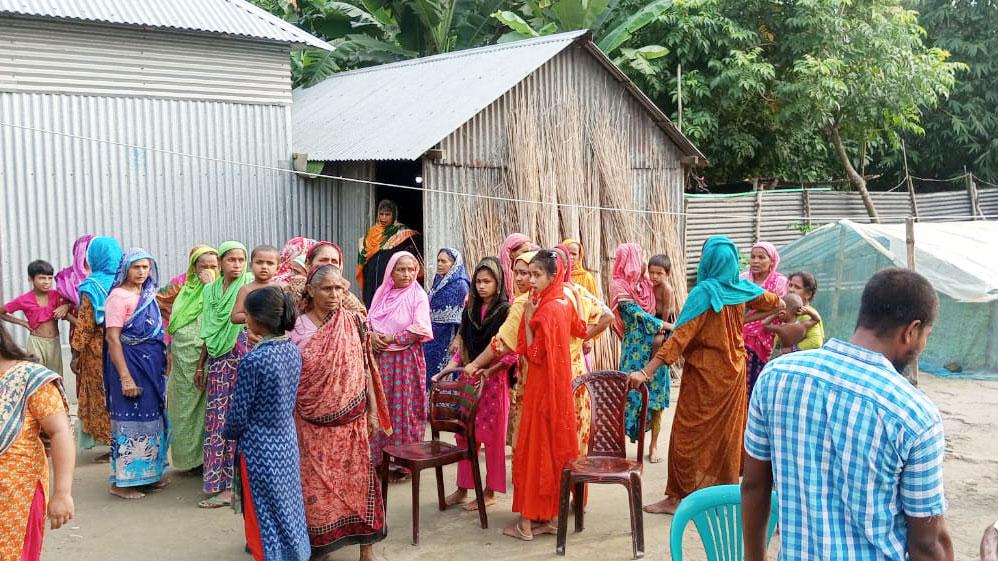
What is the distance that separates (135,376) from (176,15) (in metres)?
4.49

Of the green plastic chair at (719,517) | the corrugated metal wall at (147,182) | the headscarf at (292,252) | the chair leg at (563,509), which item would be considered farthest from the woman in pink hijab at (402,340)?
the corrugated metal wall at (147,182)

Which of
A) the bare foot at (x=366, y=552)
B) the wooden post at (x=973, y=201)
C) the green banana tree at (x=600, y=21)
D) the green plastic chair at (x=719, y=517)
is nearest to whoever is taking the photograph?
the green plastic chair at (x=719, y=517)

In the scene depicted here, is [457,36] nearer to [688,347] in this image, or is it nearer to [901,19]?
[901,19]

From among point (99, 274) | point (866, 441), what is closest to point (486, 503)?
point (99, 274)

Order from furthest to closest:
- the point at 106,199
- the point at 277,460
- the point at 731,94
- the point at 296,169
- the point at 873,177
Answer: the point at 873,177, the point at 731,94, the point at 296,169, the point at 106,199, the point at 277,460

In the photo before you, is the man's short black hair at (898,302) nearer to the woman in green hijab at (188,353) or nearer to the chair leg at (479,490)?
the chair leg at (479,490)

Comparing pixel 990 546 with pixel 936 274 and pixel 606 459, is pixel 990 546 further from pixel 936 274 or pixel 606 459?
pixel 936 274

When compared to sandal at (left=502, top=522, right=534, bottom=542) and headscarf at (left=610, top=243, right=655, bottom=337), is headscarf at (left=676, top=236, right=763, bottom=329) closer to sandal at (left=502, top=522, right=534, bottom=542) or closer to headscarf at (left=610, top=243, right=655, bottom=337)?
sandal at (left=502, top=522, right=534, bottom=542)

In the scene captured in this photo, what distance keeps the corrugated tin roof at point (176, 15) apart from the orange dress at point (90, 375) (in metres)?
3.16

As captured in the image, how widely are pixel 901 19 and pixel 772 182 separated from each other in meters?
3.26

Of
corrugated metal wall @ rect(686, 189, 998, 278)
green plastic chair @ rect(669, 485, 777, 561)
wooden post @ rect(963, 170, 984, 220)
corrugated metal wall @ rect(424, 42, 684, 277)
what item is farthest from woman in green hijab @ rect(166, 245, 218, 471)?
wooden post @ rect(963, 170, 984, 220)

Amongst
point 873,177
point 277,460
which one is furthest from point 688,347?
point 873,177

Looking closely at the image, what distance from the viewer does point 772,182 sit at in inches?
617

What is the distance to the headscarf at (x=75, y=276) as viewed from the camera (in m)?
6.61
